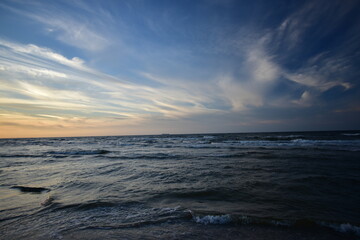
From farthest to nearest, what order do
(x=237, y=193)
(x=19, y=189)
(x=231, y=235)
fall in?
(x=19, y=189)
(x=237, y=193)
(x=231, y=235)

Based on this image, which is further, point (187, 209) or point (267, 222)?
point (187, 209)

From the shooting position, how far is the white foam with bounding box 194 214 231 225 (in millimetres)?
3746

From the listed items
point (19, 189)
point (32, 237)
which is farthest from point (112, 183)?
point (32, 237)

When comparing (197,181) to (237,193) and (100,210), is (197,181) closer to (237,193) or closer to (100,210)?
(237,193)

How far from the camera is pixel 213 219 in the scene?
381 cm

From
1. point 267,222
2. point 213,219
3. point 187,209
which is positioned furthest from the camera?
point 187,209

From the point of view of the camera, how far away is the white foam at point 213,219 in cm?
375

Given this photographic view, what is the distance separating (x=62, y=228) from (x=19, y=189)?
5.09m

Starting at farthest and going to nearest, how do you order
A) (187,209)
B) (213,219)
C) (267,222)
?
(187,209), (213,219), (267,222)

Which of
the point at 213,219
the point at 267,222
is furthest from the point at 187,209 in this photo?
the point at 267,222

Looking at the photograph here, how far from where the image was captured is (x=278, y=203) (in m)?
4.84

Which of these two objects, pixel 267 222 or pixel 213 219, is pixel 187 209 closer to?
pixel 213 219

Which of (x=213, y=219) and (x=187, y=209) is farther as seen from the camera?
(x=187, y=209)

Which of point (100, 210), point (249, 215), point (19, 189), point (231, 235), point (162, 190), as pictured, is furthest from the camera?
point (19, 189)
